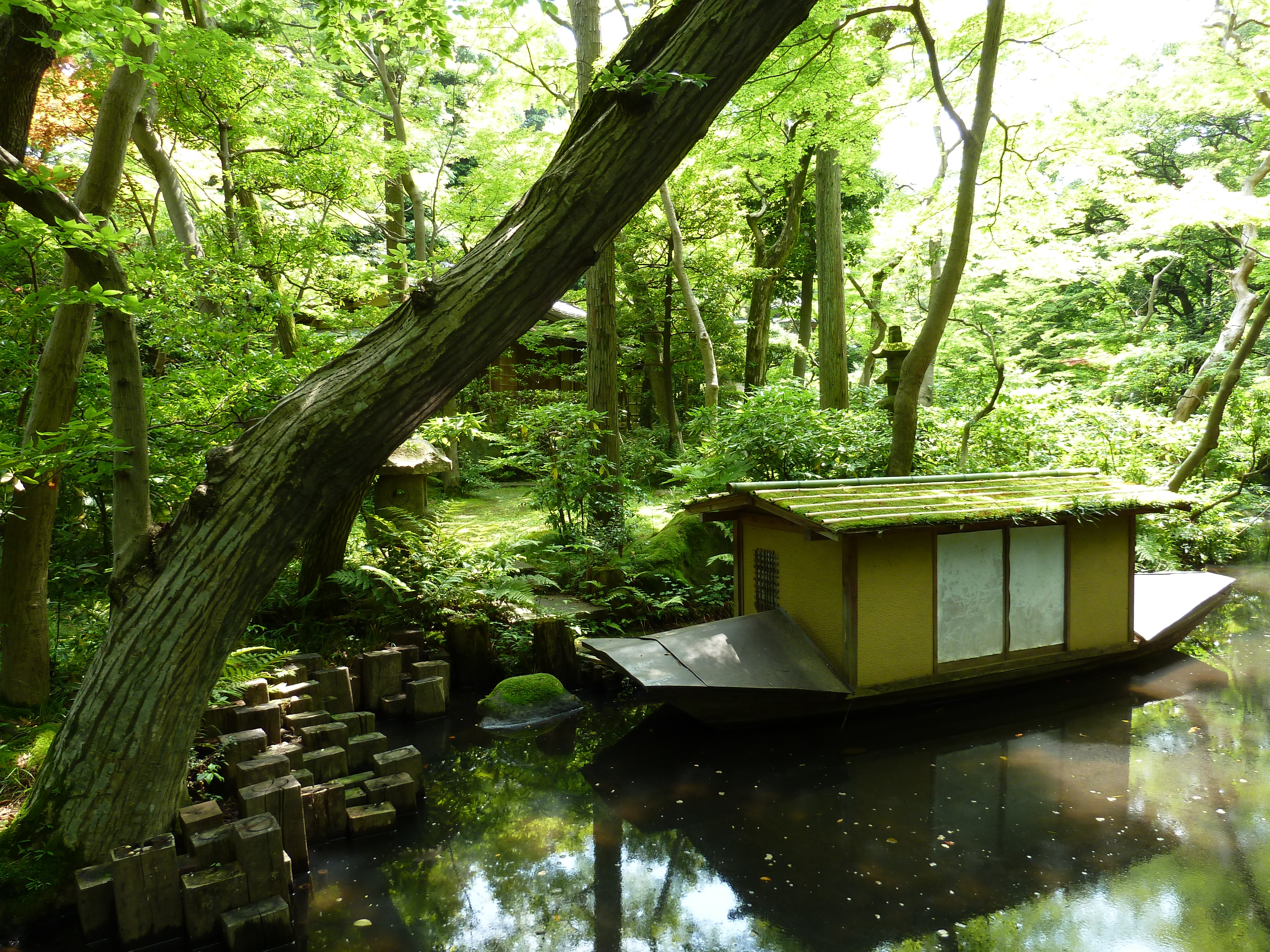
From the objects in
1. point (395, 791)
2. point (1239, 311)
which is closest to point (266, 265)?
point (395, 791)

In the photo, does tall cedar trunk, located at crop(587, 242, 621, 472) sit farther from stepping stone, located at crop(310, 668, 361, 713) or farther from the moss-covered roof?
stepping stone, located at crop(310, 668, 361, 713)

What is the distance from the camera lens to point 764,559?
8.54 m

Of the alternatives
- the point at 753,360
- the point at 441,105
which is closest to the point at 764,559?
the point at 753,360

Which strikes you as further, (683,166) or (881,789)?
(683,166)

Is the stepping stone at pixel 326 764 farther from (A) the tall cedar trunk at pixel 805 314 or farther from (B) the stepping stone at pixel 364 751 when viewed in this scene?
(A) the tall cedar trunk at pixel 805 314

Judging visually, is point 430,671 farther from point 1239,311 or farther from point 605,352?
point 1239,311

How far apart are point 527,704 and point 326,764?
2.53 metres

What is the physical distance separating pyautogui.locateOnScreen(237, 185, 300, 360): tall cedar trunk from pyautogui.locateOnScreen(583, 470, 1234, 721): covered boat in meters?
5.93

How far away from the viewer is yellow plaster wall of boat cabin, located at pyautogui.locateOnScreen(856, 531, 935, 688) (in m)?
7.18

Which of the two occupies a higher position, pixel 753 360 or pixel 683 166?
pixel 683 166

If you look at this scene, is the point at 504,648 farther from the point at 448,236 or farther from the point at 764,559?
the point at 448,236

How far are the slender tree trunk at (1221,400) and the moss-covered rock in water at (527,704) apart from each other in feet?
36.8

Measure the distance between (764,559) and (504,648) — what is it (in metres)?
3.21

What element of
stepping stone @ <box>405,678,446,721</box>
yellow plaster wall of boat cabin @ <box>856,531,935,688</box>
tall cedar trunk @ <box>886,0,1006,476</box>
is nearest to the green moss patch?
stepping stone @ <box>405,678,446,721</box>
